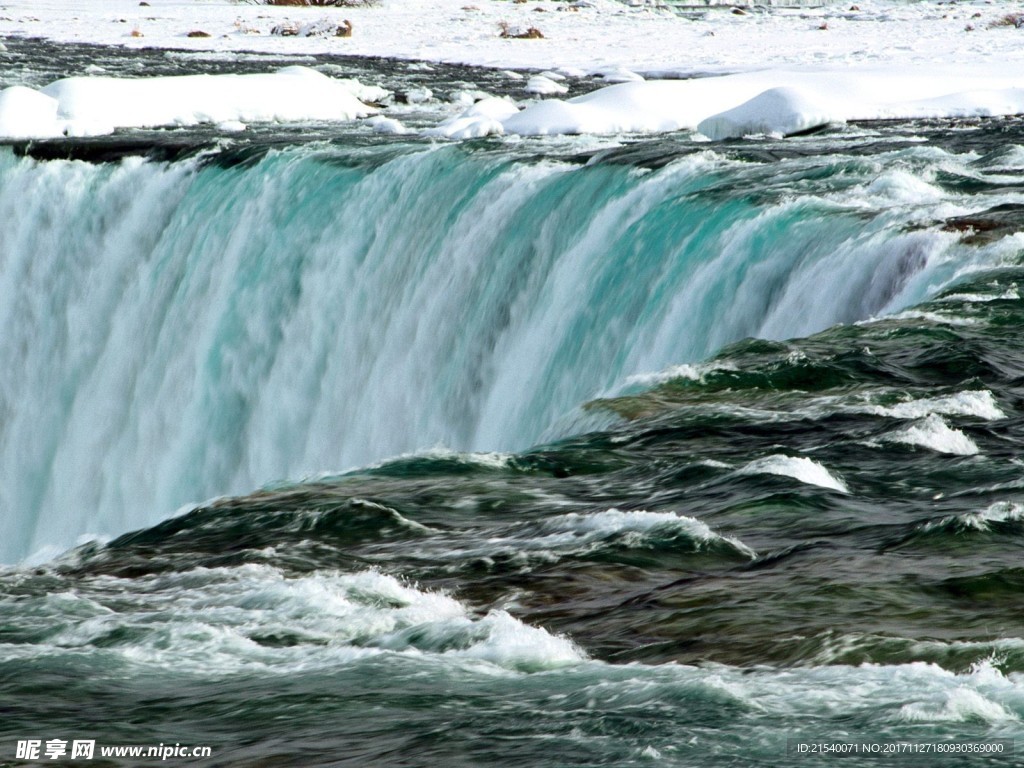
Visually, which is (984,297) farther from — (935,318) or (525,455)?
(525,455)

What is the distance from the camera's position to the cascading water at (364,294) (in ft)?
44.1

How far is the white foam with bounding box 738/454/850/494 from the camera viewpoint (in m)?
7.98

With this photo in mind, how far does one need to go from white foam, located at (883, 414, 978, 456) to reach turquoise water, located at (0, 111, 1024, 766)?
0.08 ft

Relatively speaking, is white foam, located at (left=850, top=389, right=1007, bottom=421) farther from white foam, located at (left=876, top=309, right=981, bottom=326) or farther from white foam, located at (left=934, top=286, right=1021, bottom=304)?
white foam, located at (left=934, top=286, right=1021, bottom=304)

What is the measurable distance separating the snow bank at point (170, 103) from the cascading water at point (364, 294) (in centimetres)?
413

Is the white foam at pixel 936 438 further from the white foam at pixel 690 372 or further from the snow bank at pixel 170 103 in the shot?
the snow bank at pixel 170 103

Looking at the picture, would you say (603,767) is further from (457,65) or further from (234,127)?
(457,65)

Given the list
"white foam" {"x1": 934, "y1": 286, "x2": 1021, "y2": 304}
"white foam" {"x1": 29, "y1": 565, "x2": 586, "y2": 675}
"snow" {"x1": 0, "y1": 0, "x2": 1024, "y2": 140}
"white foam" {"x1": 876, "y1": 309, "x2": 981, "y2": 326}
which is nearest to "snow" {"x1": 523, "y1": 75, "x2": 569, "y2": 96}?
"snow" {"x1": 0, "y1": 0, "x2": 1024, "y2": 140}

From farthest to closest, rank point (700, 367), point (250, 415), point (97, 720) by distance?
point (250, 415) < point (700, 367) < point (97, 720)

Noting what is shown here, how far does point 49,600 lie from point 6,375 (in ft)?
50.4

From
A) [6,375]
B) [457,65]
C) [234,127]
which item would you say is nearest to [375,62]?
[457,65]

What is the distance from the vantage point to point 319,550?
738cm

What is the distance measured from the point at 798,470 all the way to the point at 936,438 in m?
0.99

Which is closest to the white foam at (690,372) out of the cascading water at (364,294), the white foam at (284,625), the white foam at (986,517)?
the cascading water at (364,294)
